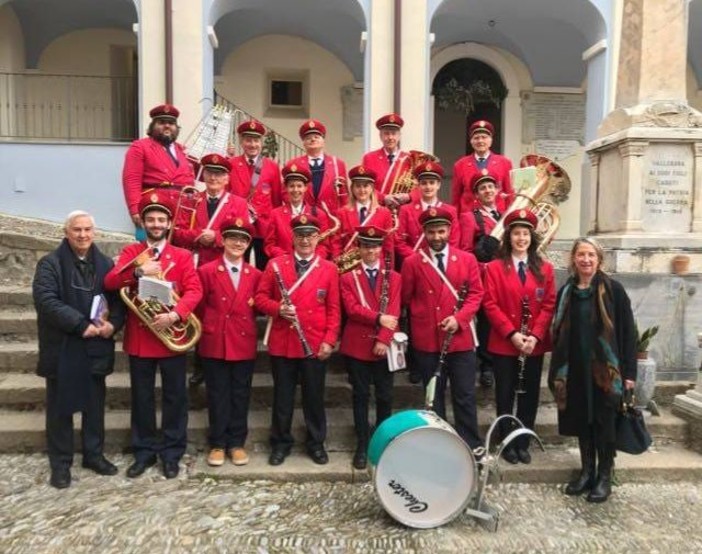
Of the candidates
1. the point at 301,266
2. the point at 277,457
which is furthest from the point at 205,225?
the point at 277,457

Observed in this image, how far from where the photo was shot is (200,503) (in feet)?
14.0

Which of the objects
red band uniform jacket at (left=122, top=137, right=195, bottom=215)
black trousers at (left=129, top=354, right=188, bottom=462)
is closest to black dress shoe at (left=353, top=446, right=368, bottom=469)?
black trousers at (left=129, top=354, right=188, bottom=462)

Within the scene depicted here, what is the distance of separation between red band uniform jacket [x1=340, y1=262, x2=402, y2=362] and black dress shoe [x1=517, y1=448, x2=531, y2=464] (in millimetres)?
1362

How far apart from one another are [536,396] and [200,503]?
8.67 ft

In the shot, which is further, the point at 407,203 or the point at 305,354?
the point at 407,203

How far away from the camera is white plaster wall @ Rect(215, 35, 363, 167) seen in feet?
43.3

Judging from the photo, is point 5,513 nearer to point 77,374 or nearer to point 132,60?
point 77,374

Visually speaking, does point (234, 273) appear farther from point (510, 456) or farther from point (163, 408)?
point (510, 456)

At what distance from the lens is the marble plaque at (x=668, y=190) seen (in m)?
6.09

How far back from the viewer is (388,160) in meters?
6.07

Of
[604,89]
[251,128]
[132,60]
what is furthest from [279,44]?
[251,128]

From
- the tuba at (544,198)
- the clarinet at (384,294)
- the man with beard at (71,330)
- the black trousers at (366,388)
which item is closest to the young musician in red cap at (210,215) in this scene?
the man with beard at (71,330)

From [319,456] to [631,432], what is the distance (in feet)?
7.45

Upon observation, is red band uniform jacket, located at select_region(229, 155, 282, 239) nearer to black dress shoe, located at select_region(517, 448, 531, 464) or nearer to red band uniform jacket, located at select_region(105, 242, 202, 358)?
red band uniform jacket, located at select_region(105, 242, 202, 358)
